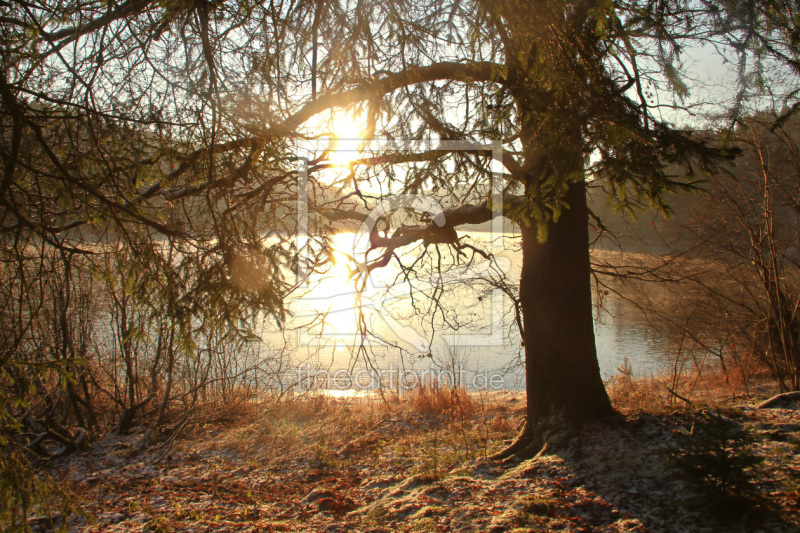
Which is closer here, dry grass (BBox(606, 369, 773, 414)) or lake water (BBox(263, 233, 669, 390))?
dry grass (BBox(606, 369, 773, 414))

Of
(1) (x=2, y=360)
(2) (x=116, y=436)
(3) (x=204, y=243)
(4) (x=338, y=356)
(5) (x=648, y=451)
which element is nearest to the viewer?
(1) (x=2, y=360)

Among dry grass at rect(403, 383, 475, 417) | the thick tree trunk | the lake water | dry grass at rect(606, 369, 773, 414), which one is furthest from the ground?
the lake water

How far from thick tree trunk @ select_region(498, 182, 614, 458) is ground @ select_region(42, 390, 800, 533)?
28cm

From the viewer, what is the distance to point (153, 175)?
3855 mm

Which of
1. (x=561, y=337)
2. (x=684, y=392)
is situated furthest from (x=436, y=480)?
(x=684, y=392)

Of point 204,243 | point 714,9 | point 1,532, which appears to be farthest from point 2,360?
point 714,9

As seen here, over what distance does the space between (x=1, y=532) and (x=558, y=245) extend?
4.62m

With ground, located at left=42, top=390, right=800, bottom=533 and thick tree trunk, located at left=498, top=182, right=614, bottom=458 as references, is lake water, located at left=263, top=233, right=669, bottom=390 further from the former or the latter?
thick tree trunk, located at left=498, top=182, right=614, bottom=458

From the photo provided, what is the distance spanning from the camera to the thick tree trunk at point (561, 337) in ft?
16.6

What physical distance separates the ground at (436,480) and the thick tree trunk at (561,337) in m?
0.28

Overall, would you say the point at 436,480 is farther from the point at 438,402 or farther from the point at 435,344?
the point at 435,344

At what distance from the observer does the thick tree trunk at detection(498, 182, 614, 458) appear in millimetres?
5070

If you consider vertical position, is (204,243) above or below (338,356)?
above

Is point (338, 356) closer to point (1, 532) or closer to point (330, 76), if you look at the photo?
point (330, 76)
